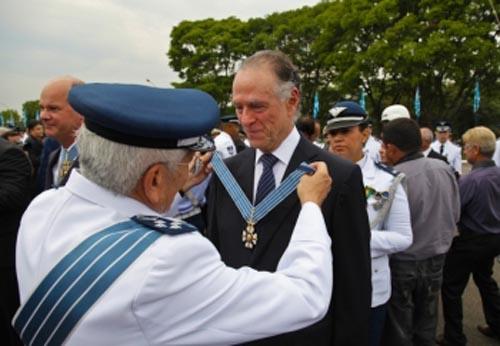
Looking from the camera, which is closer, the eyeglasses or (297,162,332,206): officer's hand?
(297,162,332,206): officer's hand

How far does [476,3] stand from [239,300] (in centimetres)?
2482

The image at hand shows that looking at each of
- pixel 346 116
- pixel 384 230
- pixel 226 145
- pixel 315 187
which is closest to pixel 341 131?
pixel 346 116

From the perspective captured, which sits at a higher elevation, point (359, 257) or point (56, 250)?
point (56, 250)

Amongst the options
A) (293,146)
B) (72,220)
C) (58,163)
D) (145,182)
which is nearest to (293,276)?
(145,182)

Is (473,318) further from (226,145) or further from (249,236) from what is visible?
(249,236)

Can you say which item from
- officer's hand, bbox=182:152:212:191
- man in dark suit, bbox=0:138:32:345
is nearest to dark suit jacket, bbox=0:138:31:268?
man in dark suit, bbox=0:138:32:345

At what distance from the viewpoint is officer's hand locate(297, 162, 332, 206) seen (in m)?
1.74

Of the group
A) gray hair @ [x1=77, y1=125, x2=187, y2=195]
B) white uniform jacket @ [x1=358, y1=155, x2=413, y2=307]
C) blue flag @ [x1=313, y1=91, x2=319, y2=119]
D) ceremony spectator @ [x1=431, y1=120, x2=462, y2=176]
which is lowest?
blue flag @ [x1=313, y1=91, x2=319, y2=119]

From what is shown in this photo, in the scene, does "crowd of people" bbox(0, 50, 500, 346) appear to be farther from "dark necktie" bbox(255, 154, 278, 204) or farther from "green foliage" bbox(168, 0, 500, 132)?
"green foliage" bbox(168, 0, 500, 132)

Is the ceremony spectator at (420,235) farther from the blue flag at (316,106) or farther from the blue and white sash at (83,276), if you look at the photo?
the blue flag at (316,106)

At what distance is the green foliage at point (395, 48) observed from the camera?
70.8 feet

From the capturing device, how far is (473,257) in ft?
15.3

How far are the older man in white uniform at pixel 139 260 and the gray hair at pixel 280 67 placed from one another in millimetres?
880

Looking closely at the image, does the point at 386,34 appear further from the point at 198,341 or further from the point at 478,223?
the point at 198,341
